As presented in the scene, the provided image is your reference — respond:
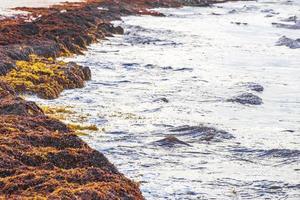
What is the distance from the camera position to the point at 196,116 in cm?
1612

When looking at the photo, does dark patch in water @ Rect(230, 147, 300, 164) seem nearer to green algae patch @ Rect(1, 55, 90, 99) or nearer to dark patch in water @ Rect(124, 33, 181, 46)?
green algae patch @ Rect(1, 55, 90, 99)

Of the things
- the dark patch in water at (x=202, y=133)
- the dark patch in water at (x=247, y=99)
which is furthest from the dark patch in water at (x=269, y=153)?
the dark patch in water at (x=247, y=99)

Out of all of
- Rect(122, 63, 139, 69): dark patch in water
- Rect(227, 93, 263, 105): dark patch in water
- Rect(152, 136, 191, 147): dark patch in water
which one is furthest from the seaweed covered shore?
Rect(227, 93, 263, 105): dark patch in water

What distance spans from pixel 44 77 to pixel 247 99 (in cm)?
599

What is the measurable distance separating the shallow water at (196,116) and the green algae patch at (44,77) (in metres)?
0.44

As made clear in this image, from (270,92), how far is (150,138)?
761 centimetres

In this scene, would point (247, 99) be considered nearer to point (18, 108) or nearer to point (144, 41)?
point (18, 108)

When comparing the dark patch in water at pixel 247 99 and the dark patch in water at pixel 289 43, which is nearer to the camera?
the dark patch in water at pixel 247 99

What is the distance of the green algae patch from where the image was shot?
17.5 metres

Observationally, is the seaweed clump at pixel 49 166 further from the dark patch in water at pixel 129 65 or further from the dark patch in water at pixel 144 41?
the dark patch in water at pixel 144 41

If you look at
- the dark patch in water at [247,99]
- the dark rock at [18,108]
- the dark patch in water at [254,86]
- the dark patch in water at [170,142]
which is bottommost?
the dark patch in water at [254,86]

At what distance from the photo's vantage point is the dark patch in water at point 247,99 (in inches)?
710

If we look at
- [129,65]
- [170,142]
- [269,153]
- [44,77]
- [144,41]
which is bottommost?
[144,41]

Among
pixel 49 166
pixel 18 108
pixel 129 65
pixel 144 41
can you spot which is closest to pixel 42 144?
pixel 49 166
